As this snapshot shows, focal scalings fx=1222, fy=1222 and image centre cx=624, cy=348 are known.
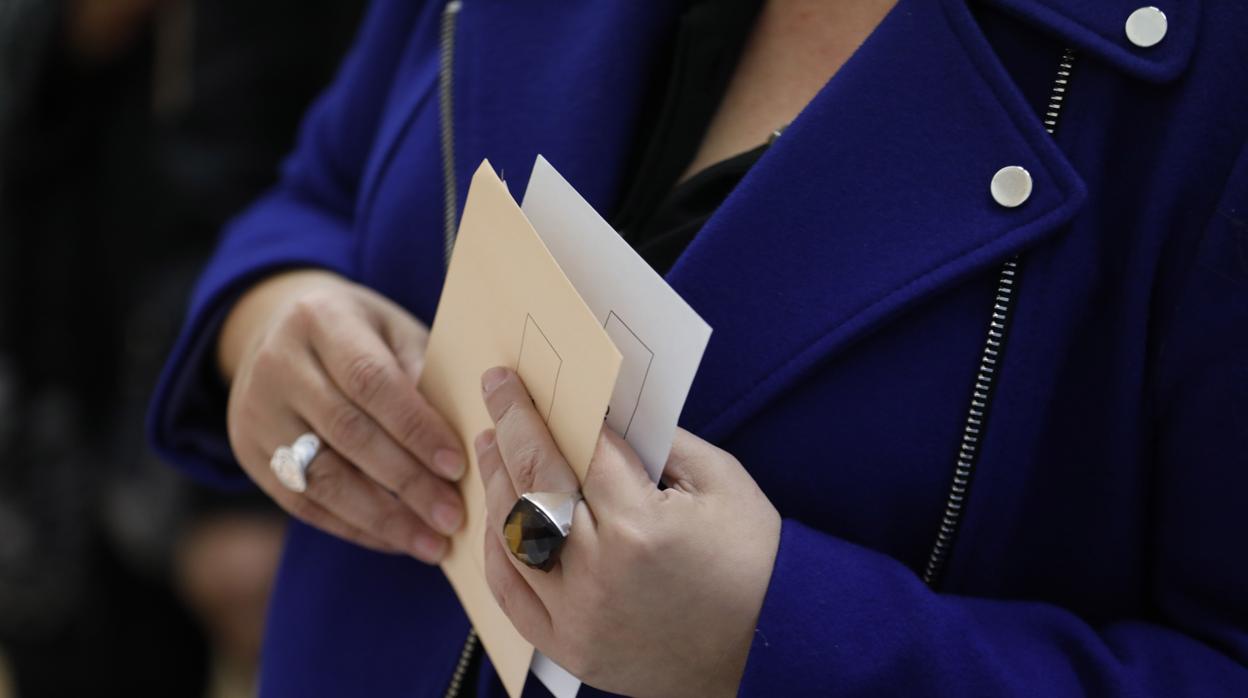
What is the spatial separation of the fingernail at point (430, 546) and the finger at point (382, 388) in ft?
0.21

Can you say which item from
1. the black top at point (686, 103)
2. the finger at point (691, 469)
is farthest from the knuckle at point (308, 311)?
the finger at point (691, 469)

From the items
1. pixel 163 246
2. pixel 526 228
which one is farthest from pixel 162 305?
pixel 526 228

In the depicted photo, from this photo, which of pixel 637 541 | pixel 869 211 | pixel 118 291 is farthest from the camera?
pixel 118 291

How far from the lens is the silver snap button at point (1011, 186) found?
661mm

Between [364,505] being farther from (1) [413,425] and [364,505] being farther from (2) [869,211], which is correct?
(2) [869,211]

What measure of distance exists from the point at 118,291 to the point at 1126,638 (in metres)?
1.48

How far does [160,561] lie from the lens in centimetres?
175

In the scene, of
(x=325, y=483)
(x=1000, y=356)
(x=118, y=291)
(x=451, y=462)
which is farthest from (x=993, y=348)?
(x=118, y=291)

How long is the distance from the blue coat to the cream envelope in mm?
112

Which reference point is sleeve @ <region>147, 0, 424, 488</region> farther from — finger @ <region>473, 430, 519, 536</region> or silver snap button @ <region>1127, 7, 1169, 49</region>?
silver snap button @ <region>1127, 7, 1169, 49</region>

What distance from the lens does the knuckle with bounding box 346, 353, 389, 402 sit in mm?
784

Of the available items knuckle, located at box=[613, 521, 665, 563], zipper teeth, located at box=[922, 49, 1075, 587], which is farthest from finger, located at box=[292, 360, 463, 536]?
zipper teeth, located at box=[922, 49, 1075, 587]

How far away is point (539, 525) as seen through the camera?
608 mm

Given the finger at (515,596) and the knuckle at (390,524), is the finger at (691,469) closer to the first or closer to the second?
the finger at (515,596)
